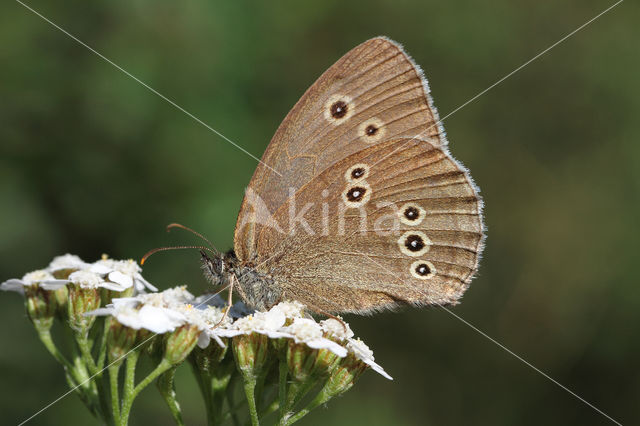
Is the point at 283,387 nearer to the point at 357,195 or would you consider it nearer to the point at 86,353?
the point at 86,353

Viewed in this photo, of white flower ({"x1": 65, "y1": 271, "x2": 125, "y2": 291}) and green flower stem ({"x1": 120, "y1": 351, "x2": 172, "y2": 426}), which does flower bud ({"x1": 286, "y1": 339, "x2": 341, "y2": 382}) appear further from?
white flower ({"x1": 65, "y1": 271, "x2": 125, "y2": 291})

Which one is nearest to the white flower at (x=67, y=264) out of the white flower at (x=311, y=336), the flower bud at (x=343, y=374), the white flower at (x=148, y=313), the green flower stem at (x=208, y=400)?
the white flower at (x=148, y=313)

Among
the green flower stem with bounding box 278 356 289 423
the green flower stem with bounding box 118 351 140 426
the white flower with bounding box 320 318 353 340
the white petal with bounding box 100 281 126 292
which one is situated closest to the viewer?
the green flower stem with bounding box 118 351 140 426

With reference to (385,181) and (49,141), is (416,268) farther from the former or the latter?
(49,141)

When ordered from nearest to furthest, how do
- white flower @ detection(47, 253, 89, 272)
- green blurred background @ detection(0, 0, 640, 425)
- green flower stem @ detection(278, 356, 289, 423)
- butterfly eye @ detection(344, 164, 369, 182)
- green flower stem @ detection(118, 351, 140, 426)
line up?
green flower stem @ detection(118, 351, 140, 426) < green flower stem @ detection(278, 356, 289, 423) < white flower @ detection(47, 253, 89, 272) < butterfly eye @ detection(344, 164, 369, 182) < green blurred background @ detection(0, 0, 640, 425)

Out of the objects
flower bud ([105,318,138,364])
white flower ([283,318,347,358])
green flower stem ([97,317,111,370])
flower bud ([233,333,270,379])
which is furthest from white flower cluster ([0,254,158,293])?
white flower ([283,318,347,358])

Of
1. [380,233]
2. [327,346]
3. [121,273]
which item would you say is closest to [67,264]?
[121,273]

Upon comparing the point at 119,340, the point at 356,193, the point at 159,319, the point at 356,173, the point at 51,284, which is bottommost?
the point at 119,340
